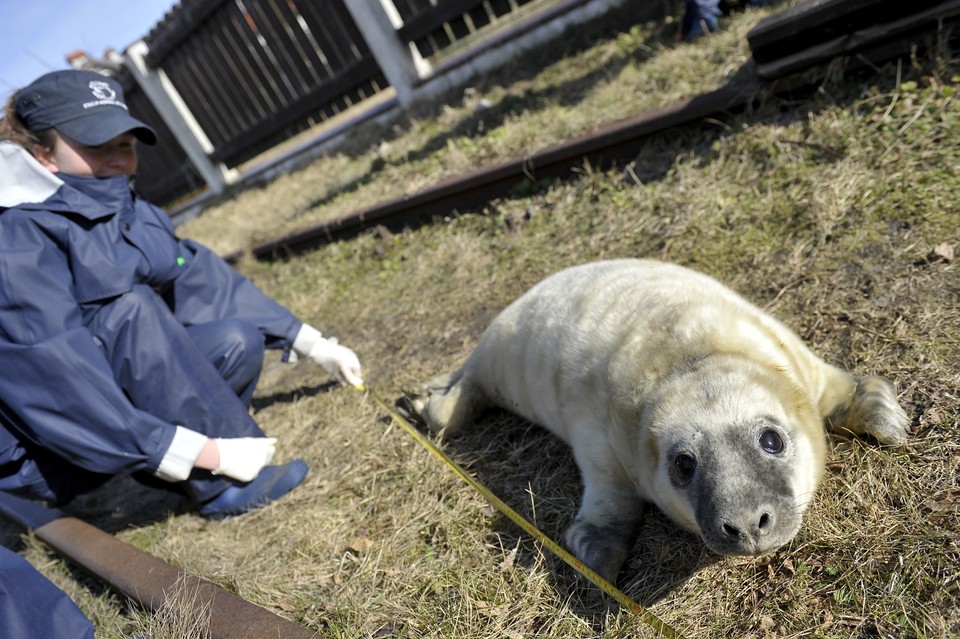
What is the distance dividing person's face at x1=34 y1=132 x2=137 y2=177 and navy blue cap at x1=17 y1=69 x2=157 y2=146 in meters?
0.07

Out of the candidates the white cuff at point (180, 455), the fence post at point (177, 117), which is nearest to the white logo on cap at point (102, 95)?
the white cuff at point (180, 455)

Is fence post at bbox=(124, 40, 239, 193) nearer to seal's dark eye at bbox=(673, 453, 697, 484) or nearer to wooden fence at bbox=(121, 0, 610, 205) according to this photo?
wooden fence at bbox=(121, 0, 610, 205)

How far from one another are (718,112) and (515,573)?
3.00m

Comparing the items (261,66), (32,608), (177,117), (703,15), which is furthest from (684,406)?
(177,117)

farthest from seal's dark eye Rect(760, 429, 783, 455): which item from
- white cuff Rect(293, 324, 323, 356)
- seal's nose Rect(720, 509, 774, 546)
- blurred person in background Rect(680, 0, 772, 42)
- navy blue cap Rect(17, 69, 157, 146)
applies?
blurred person in background Rect(680, 0, 772, 42)

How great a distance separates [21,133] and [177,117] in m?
9.12

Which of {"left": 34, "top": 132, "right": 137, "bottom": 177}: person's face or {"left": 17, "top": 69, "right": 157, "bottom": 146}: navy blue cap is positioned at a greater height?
{"left": 17, "top": 69, "right": 157, "bottom": 146}: navy blue cap

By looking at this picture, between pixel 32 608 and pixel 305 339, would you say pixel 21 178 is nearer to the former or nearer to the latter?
pixel 305 339

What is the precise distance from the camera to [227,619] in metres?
2.24

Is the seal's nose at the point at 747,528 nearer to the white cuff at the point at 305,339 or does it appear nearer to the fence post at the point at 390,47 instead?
the white cuff at the point at 305,339

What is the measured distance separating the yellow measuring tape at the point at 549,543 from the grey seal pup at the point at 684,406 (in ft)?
0.16

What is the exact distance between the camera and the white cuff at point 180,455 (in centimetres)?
303

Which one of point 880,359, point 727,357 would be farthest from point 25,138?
point 880,359

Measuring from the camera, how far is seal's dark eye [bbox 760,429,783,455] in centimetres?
196
